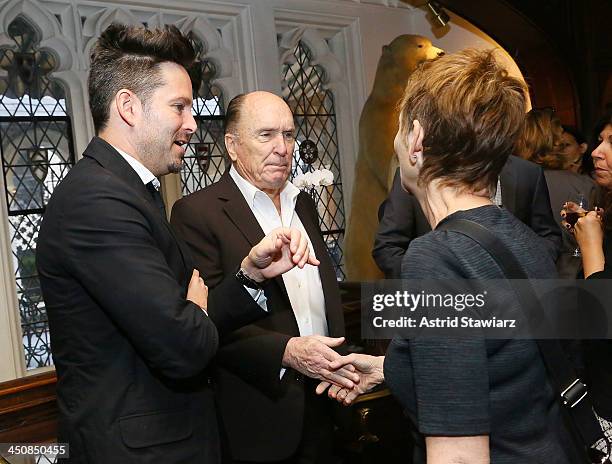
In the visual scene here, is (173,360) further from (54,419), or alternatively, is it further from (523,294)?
(54,419)

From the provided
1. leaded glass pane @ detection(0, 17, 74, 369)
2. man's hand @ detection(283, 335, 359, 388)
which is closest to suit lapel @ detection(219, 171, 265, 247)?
man's hand @ detection(283, 335, 359, 388)

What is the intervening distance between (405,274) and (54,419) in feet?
5.83

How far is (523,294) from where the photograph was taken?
1.27 m

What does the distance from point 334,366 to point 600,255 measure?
98 cm

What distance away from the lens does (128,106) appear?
1.87m

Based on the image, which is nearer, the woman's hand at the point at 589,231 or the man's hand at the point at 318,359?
the man's hand at the point at 318,359

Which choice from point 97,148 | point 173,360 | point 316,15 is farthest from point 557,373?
point 316,15

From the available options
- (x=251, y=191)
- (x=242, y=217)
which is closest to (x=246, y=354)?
(x=242, y=217)

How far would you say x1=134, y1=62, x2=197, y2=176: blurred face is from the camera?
6.18 feet

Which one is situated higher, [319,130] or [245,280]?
[319,130]

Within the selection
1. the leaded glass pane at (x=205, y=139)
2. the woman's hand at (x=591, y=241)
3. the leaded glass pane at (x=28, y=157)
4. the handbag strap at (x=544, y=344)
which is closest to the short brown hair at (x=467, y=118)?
the handbag strap at (x=544, y=344)

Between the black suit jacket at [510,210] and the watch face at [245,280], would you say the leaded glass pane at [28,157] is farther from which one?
the watch face at [245,280]

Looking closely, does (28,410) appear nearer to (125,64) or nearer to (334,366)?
(334,366)

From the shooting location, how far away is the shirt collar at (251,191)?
2650 millimetres
